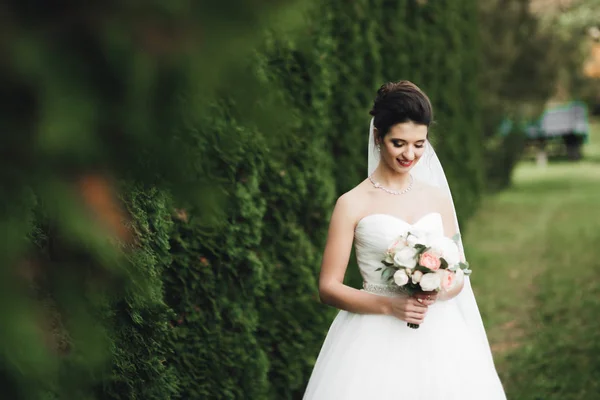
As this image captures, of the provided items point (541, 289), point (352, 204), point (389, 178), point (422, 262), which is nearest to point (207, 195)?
point (422, 262)

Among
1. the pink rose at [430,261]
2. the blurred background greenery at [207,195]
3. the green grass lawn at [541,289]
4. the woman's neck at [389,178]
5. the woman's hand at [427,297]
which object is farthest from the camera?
the green grass lawn at [541,289]

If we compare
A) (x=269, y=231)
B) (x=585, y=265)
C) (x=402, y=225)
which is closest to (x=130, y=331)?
(x=402, y=225)

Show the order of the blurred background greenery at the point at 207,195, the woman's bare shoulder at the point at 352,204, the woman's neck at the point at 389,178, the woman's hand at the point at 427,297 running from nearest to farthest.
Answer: the blurred background greenery at the point at 207,195, the woman's hand at the point at 427,297, the woman's bare shoulder at the point at 352,204, the woman's neck at the point at 389,178

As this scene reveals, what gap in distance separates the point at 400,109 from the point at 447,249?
609mm

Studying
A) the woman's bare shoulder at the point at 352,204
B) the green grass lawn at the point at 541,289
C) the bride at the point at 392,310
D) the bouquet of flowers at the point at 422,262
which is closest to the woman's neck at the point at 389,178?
the bride at the point at 392,310

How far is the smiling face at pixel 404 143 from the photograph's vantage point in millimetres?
3332

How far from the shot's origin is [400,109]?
3.34 meters

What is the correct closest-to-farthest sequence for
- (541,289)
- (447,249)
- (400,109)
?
(447,249)
(400,109)
(541,289)

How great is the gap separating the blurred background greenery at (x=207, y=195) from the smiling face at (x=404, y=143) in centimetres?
50

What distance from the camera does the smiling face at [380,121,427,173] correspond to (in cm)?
333

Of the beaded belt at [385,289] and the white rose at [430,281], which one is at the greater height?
the beaded belt at [385,289]

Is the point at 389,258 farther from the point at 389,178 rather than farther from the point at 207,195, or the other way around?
the point at 207,195

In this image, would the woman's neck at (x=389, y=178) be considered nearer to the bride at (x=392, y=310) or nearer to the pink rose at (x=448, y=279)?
the bride at (x=392, y=310)

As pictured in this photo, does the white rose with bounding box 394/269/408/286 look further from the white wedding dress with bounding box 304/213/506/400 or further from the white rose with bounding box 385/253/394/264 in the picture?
the white wedding dress with bounding box 304/213/506/400
